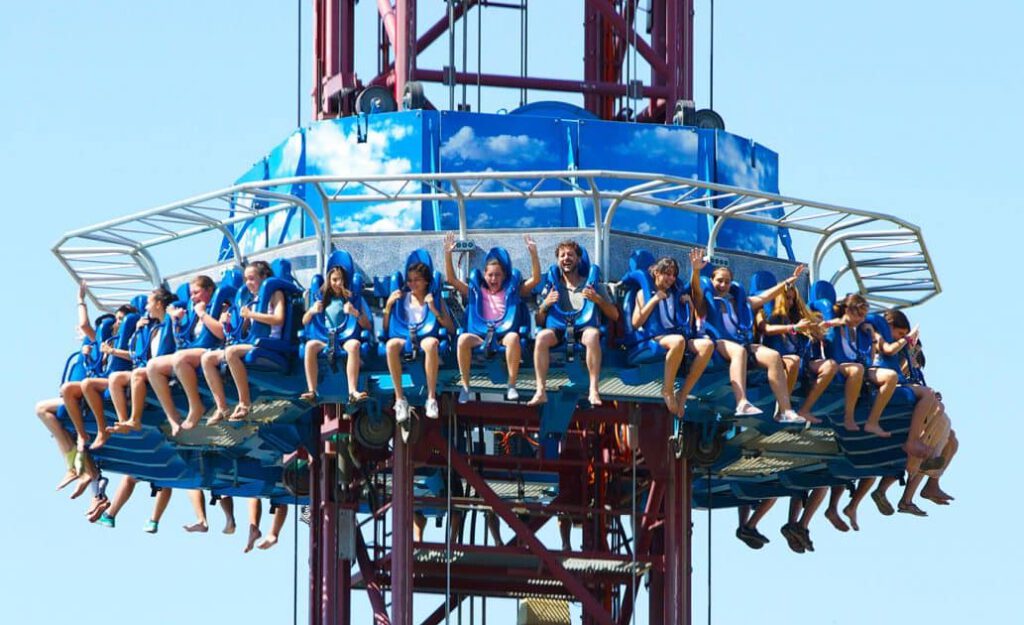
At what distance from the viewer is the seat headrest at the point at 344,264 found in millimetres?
61188

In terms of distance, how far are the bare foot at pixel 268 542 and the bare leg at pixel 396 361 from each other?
12892 mm

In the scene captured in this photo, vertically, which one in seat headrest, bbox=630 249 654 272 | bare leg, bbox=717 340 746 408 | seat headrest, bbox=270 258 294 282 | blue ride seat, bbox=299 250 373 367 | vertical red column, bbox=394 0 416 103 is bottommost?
bare leg, bbox=717 340 746 408

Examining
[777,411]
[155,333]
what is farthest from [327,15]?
[777,411]

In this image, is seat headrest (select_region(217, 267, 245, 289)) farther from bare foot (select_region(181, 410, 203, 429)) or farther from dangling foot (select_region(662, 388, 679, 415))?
dangling foot (select_region(662, 388, 679, 415))

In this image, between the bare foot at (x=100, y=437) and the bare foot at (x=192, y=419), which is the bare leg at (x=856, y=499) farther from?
the bare foot at (x=100, y=437)

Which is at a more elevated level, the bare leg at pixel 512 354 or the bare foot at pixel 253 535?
the bare leg at pixel 512 354

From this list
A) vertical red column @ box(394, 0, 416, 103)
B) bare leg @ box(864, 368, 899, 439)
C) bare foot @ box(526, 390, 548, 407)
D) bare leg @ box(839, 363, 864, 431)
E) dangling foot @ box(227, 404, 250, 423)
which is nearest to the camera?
bare foot @ box(526, 390, 548, 407)

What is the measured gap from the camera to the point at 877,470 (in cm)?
6744

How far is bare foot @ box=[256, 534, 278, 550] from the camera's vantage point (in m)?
72.8

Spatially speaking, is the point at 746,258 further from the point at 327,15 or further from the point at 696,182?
the point at 327,15

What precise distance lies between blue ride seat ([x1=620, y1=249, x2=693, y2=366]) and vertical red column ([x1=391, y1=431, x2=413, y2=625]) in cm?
527

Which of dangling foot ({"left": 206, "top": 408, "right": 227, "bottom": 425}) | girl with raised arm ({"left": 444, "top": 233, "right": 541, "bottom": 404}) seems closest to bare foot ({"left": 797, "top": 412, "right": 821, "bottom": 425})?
girl with raised arm ({"left": 444, "top": 233, "right": 541, "bottom": 404})

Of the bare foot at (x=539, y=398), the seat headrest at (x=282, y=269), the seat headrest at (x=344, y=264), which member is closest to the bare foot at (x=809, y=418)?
the bare foot at (x=539, y=398)

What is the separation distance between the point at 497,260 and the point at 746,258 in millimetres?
5844
